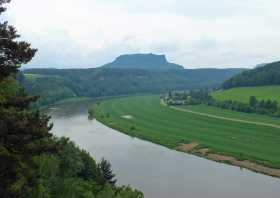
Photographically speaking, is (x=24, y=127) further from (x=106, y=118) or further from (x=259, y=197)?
(x=106, y=118)

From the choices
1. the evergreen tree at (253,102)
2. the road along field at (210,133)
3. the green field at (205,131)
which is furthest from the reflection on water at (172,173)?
the evergreen tree at (253,102)

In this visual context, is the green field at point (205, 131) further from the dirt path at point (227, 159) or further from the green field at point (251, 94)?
the green field at point (251, 94)

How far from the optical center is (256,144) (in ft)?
228

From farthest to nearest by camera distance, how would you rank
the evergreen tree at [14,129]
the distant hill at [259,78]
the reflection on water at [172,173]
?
the distant hill at [259,78] → the reflection on water at [172,173] → the evergreen tree at [14,129]

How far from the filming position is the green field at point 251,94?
120 m

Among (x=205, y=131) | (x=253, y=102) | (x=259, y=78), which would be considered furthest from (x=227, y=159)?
(x=259, y=78)

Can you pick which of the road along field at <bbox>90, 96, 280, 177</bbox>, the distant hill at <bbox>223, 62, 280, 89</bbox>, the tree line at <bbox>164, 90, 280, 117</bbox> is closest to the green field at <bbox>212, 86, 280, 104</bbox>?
the tree line at <bbox>164, 90, 280, 117</bbox>

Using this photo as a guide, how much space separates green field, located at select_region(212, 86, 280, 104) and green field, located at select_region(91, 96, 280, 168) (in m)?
14.5

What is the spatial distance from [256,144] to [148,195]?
110 feet

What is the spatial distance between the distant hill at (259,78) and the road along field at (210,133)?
111ft

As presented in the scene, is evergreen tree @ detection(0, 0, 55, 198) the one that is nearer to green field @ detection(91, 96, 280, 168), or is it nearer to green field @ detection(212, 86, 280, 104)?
green field @ detection(91, 96, 280, 168)

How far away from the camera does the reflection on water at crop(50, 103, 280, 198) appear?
143 feet

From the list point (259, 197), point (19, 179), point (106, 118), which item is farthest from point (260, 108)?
point (19, 179)

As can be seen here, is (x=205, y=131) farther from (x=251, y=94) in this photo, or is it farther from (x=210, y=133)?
(x=251, y=94)
